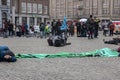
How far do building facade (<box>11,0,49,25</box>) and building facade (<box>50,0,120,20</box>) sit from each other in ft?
36.5

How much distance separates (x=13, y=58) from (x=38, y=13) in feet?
245

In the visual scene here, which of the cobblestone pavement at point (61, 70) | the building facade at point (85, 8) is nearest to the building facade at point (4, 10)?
the building facade at point (85, 8)

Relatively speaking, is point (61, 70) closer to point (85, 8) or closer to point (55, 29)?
point (55, 29)

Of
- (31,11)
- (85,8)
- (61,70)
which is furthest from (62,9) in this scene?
(61,70)

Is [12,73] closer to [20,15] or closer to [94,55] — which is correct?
[94,55]

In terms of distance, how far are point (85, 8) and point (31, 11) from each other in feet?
52.7

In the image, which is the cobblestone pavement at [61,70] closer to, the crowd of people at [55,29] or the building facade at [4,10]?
the crowd of people at [55,29]

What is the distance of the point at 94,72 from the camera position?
11.4 meters

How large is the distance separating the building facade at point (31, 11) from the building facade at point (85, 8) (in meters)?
11.1

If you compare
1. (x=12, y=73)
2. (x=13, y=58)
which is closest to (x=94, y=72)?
(x=12, y=73)

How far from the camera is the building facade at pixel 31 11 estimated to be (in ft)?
274

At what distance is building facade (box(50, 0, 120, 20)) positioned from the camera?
8706cm

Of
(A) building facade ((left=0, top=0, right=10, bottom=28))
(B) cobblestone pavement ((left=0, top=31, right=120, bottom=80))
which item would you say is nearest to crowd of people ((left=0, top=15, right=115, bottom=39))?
(B) cobblestone pavement ((left=0, top=31, right=120, bottom=80))

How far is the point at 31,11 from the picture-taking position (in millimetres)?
87062
